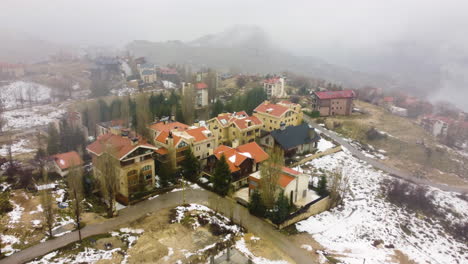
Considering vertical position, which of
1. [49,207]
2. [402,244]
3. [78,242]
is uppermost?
[49,207]

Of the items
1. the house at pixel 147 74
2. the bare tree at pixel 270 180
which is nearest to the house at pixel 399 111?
the bare tree at pixel 270 180

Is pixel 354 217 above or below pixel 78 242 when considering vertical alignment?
below

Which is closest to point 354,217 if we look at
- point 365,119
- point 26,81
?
point 365,119

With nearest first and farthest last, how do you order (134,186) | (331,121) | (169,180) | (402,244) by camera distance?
(402,244) → (134,186) → (169,180) → (331,121)

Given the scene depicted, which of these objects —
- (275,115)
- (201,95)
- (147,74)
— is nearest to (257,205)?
(275,115)

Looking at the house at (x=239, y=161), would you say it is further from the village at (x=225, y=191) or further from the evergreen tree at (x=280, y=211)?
the evergreen tree at (x=280, y=211)

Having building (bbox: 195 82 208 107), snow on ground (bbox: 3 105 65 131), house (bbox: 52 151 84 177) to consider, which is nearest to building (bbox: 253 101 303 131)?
building (bbox: 195 82 208 107)

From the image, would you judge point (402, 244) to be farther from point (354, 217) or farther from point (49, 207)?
point (49, 207)

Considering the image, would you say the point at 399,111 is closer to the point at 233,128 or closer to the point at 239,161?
the point at 233,128
